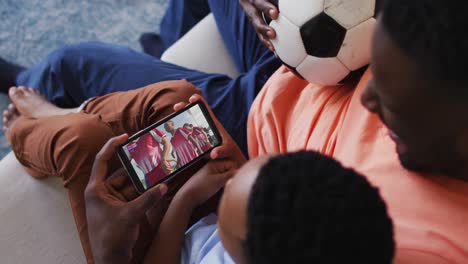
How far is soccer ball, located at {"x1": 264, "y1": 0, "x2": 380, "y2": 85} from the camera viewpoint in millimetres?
696

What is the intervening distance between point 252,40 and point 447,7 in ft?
2.09

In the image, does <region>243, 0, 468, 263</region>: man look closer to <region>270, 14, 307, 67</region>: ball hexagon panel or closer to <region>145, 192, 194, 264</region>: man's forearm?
<region>270, 14, 307, 67</region>: ball hexagon panel

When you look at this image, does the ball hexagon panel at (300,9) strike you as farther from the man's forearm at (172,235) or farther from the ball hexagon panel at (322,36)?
the man's forearm at (172,235)

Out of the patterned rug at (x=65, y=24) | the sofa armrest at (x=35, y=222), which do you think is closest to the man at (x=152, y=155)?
the sofa armrest at (x=35, y=222)

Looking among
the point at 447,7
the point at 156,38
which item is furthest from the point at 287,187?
the point at 156,38

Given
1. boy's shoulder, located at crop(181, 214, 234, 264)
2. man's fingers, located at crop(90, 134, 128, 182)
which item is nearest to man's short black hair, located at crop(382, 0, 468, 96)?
boy's shoulder, located at crop(181, 214, 234, 264)

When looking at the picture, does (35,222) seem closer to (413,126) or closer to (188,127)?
(188,127)

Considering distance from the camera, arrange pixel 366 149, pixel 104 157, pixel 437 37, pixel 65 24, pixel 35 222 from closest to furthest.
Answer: pixel 437 37, pixel 366 149, pixel 104 157, pixel 35 222, pixel 65 24

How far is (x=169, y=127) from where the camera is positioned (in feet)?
2.77

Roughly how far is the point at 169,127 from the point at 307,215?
1.47 feet

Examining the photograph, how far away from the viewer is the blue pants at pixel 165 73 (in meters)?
0.98

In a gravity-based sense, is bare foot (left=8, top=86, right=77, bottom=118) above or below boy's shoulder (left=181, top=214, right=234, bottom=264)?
above

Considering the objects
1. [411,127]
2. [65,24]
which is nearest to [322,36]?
[411,127]

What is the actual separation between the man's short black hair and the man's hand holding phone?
0.49 m
